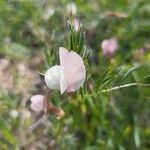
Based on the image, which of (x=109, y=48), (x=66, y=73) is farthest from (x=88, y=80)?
(x=109, y=48)

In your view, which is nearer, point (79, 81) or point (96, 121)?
point (79, 81)

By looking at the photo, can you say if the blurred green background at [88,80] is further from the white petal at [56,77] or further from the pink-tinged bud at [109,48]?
the white petal at [56,77]

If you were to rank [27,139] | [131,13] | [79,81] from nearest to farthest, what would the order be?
[79,81] → [27,139] → [131,13]

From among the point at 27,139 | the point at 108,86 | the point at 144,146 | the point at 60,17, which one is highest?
the point at 108,86

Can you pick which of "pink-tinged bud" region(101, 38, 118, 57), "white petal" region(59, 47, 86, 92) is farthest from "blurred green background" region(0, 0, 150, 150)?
"white petal" region(59, 47, 86, 92)

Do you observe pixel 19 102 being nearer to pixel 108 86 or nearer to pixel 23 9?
pixel 23 9

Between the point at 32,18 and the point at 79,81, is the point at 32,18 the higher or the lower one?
the lower one

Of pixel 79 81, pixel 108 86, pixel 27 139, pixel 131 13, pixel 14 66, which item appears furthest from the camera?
pixel 131 13

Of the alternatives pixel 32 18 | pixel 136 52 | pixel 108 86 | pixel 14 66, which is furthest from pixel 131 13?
pixel 108 86
